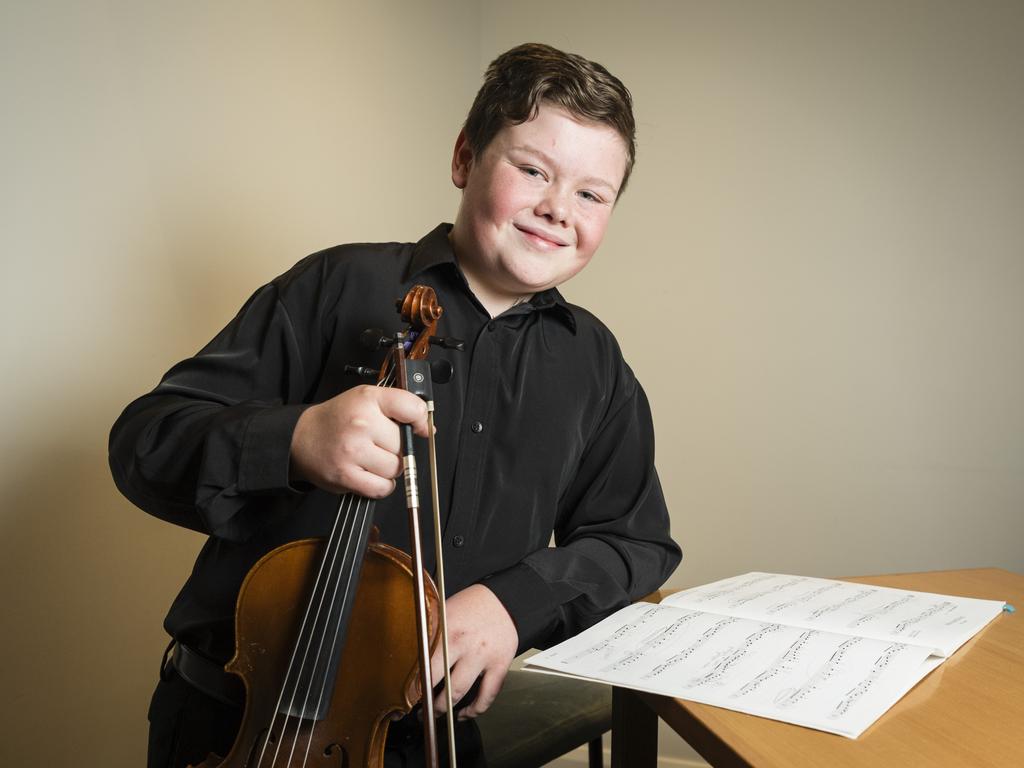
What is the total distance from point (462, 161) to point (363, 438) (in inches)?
24.4

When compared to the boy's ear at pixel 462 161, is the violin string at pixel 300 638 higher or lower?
lower

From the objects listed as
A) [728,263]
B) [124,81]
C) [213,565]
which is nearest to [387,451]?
[213,565]

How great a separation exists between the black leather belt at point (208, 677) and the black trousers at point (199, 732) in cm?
2

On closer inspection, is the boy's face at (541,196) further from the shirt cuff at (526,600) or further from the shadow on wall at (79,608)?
the shadow on wall at (79,608)

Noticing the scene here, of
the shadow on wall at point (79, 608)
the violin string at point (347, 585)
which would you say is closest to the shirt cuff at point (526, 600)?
the violin string at point (347, 585)

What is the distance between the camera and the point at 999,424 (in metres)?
2.31

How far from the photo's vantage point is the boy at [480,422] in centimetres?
100

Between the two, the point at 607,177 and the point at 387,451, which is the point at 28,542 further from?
the point at 607,177

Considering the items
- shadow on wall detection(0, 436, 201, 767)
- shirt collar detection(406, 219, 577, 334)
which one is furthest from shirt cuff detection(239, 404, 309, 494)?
shadow on wall detection(0, 436, 201, 767)

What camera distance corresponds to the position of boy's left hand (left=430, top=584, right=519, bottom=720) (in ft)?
3.23

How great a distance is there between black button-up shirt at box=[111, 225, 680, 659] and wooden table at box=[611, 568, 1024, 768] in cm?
32

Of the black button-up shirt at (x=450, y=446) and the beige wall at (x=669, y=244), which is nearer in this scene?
the black button-up shirt at (x=450, y=446)

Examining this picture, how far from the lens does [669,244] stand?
2584mm

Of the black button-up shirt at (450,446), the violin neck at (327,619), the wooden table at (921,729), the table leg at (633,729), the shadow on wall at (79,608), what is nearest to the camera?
the wooden table at (921,729)
